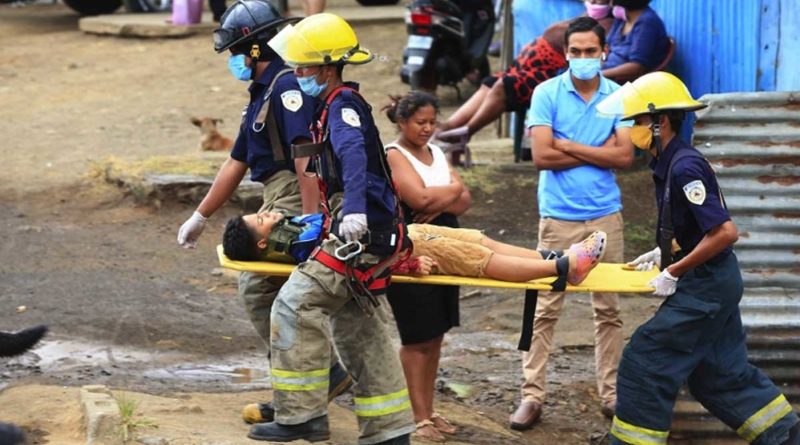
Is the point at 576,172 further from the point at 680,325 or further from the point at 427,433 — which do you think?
the point at 427,433

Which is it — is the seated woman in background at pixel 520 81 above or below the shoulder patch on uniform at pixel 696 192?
below

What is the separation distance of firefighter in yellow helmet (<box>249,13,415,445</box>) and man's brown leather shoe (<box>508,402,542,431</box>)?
1.19 metres

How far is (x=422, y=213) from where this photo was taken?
5.97 m

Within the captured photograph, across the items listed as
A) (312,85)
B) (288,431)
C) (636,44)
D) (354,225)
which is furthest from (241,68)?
(636,44)

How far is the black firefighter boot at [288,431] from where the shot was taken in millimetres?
5379

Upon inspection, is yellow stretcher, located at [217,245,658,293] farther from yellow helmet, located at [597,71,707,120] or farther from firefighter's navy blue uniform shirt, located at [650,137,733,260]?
yellow helmet, located at [597,71,707,120]

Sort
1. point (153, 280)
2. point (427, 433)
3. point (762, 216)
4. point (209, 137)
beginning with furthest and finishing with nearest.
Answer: point (209, 137)
point (153, 280)
point (762, 216)
point (427, 433)

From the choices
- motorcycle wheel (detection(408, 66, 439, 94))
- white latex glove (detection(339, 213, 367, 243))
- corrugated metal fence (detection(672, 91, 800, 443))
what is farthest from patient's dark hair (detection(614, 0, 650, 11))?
white latex glove (detection(339, 213, 367, 243))

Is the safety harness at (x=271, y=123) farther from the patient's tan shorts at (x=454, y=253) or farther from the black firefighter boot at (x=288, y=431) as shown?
the black firefighter boot at (x=288, y=431)

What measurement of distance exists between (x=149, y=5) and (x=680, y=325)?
13.4m

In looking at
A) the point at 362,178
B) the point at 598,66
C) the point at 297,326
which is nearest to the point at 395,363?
the point at 297,326

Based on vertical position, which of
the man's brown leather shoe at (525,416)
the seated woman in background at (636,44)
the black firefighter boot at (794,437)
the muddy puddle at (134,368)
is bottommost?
the man's brown leather shoe at (525,416)

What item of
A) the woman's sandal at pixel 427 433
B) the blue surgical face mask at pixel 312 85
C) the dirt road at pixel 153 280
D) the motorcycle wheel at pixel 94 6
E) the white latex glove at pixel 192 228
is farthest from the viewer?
the motorcycle wheel at pixel 94 6

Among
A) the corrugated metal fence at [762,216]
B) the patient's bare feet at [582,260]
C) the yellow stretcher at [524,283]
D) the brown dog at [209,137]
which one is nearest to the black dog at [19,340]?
the yellow stretcher at [524,283]
